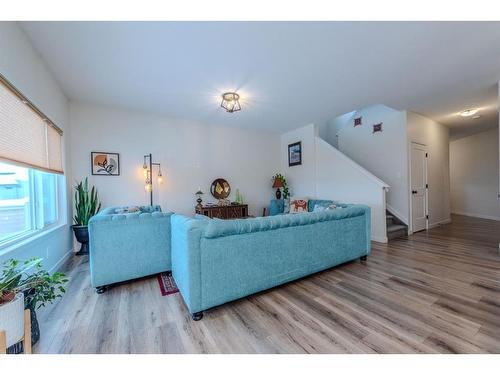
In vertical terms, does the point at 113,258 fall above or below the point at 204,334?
above

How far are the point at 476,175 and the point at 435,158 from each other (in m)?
2.78

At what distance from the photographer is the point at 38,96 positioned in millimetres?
2375

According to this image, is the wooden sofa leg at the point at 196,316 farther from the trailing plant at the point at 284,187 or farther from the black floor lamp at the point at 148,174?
the trailing plant at the point at 284,187

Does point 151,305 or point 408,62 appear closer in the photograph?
point 151,305

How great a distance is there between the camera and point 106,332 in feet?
5.14

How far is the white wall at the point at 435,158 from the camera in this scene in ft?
14.7

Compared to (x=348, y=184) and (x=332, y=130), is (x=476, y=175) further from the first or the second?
(x=348, y=184)

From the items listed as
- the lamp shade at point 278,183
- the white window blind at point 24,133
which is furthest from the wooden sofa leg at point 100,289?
the lamp shade at point 278,183

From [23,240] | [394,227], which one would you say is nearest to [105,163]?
[23,240]
